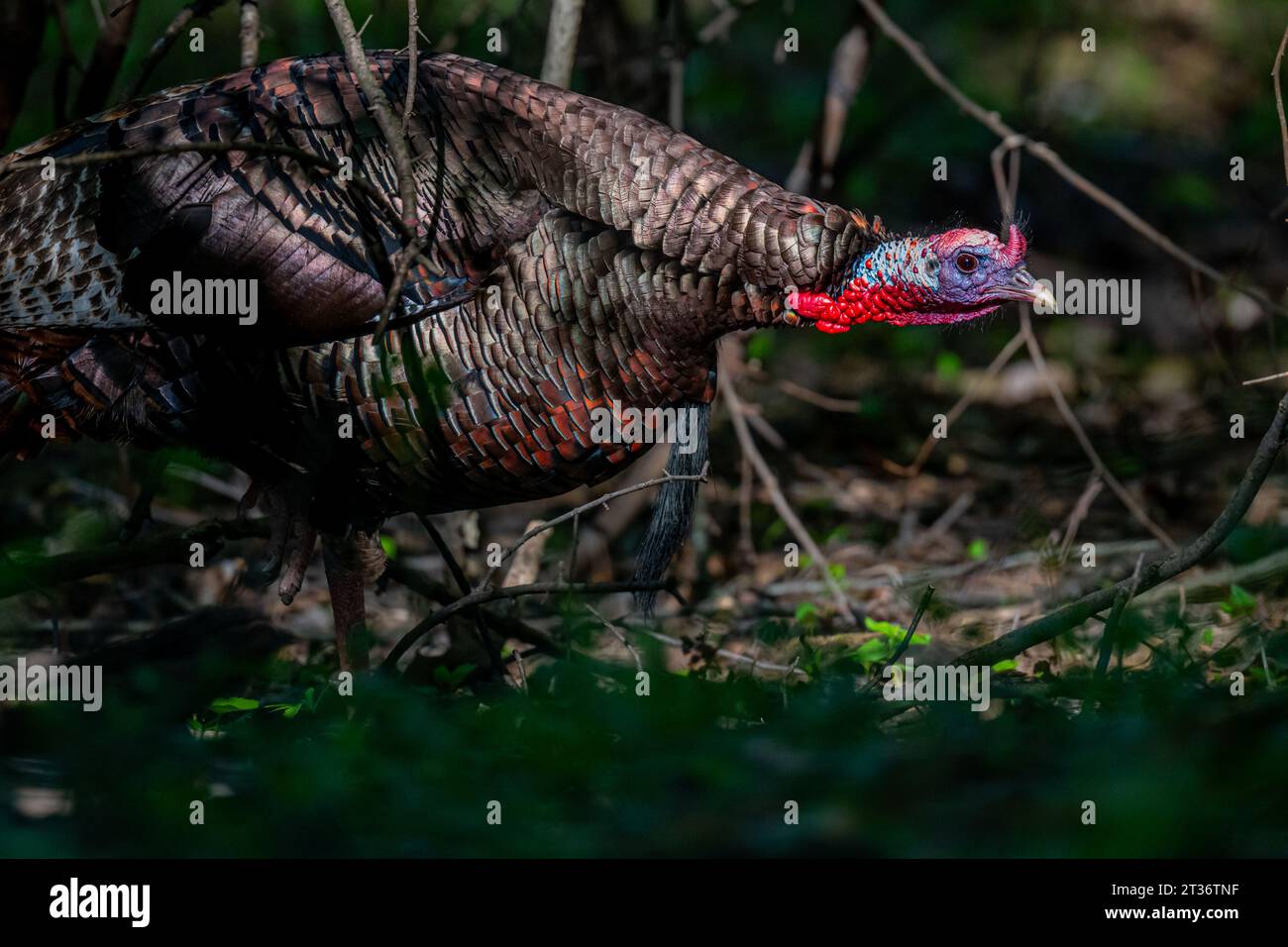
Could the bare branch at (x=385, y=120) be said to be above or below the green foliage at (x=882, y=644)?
above

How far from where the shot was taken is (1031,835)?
112 inches

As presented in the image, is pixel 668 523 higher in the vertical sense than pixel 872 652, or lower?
higher

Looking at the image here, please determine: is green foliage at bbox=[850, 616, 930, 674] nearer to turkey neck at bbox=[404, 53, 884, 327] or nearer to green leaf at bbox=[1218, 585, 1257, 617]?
green leaf at bbox=[1218, 585, 1257, 617]

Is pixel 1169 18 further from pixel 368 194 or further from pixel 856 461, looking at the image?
pixel 368 194

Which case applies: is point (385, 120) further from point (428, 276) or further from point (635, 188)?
point (635, 188)

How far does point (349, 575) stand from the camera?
15.7ft

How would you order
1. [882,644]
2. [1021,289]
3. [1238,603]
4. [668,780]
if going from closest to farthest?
[668,780] < [1021,289] < [882,644] < [1238,603]

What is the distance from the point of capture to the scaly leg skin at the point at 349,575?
468 centimetres

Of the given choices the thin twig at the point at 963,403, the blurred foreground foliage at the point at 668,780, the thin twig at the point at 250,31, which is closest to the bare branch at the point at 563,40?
the thin twig at the point at 250,31

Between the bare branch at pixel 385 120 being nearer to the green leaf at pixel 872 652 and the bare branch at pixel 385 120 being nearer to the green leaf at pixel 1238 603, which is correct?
the green leaf at pixel 872 652

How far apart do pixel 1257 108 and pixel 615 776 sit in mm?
8340

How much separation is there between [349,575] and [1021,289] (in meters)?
2.16

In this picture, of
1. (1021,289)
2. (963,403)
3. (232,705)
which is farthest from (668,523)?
(963,403)

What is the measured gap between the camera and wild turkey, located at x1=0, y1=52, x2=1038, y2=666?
157 inches
